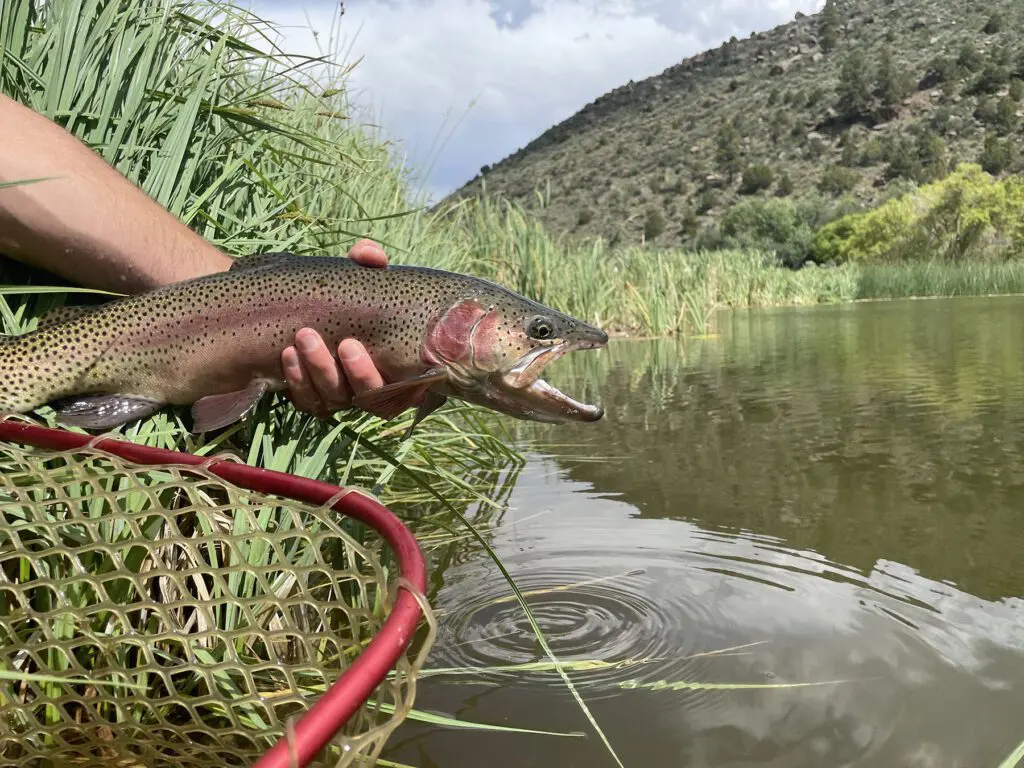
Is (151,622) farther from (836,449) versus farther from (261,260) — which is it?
(836,449)

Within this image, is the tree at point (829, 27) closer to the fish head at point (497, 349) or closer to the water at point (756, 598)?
the water at point (756, 598)

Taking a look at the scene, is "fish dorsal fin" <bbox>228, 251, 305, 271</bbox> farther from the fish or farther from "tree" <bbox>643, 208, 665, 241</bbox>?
"tree" <bbox>643, 208, 665, 241</bbox>

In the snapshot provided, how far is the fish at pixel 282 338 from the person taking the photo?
196 cm

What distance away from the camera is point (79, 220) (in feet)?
6.61

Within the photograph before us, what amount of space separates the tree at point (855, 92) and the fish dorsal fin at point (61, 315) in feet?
273

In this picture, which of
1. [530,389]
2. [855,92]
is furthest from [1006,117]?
[530,389]

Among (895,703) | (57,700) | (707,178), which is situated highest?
(707,178)

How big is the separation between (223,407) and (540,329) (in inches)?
31.7

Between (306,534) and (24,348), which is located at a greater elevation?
(24,348)

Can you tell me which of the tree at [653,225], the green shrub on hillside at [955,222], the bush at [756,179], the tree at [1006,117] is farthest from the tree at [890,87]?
the green shrub on hillside at [955,222]

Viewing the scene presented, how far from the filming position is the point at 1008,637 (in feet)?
7.02

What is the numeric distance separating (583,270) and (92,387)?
9.74 m

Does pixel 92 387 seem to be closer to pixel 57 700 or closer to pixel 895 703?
pixel 57 700

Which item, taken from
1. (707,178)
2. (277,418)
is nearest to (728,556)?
(277,418)
